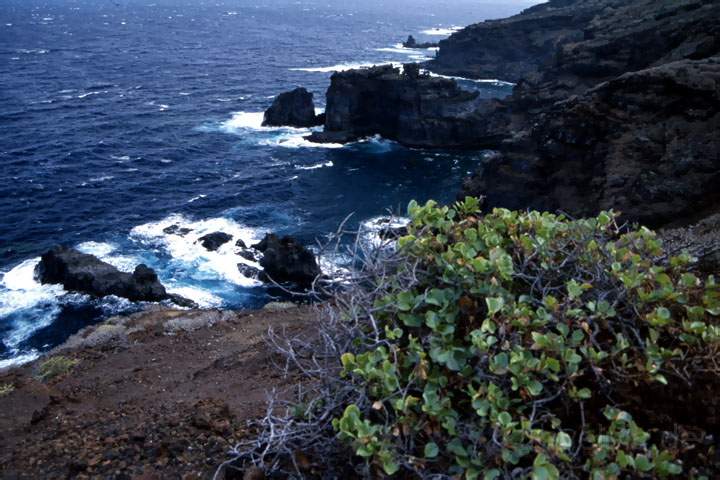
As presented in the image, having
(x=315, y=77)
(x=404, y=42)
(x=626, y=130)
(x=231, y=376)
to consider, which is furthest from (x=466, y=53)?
(x=231, y=376)

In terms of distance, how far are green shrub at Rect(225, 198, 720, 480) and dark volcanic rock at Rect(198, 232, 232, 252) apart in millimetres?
35263

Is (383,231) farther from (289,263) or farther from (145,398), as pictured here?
(289,263)

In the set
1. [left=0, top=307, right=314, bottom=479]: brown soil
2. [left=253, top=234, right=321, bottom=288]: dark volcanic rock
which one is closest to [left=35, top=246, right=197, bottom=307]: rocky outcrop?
[left=253, top=234, right=321, bottom=288]: dark volcanic rock

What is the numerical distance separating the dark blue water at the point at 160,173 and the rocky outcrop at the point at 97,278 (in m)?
0.80

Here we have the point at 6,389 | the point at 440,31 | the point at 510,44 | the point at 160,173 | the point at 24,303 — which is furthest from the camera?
the point at 440,31

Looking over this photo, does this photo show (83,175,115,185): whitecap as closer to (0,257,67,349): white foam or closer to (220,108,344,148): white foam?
(0,257,67,349): white foam

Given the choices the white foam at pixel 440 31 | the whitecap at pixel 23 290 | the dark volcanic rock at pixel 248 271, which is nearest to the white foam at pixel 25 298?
the whitecap at pixel 23 290

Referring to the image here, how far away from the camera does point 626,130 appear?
92.9ft

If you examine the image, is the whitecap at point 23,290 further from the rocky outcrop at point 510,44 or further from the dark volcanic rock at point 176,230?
the rocky outcrop at point 510,44

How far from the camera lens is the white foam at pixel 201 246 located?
36438 mm

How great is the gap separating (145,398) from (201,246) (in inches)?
1122

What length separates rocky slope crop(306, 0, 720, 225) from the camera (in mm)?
25594

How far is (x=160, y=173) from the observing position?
169 feet

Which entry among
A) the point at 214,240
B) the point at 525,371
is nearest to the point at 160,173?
the point at 214,240
